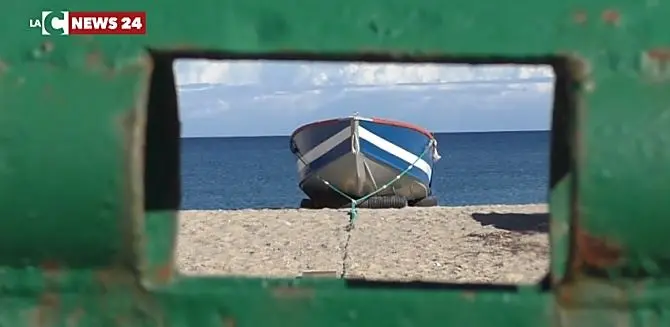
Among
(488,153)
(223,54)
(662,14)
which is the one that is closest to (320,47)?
(223,54)

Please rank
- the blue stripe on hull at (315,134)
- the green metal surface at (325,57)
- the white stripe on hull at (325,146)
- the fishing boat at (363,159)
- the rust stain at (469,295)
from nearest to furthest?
the green metal surface at (325,57)
the rust stain at (469,295)
the fishing boat at (363,159)
the white stripe on hull at (325,146)
the blue stripe on hull at (315,134)

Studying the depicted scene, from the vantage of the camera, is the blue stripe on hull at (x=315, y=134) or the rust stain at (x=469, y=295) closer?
the rust stain at (x=469, y=295)

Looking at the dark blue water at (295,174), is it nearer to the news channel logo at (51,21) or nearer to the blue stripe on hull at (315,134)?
the blue stripe on hull at (315,134)

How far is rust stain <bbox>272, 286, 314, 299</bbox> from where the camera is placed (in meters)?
1.63

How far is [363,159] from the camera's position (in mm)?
21281

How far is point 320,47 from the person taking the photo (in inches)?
61.1

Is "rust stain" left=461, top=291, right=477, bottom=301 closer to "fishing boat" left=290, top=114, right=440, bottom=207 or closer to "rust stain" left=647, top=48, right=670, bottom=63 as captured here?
"rust stain" left=647, top=48, right=670, bottom=63

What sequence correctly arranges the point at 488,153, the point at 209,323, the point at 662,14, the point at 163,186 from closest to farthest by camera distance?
the point at 662,14 < the point at 209,323 < the point at 163,186 < the point at 488,153

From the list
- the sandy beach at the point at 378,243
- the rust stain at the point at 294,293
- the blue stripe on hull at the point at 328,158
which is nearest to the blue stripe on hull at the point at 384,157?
the blue stripe on hull at the point at 328,158

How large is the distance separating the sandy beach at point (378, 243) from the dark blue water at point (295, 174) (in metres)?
2.21

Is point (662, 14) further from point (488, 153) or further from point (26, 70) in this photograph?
point (488, 153)

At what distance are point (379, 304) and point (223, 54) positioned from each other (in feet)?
1.37

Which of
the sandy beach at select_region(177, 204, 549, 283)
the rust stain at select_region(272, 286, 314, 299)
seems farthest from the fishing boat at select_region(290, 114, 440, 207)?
the rust stain at select_region(272, 286, 314, 299)

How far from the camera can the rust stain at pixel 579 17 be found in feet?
5.03
